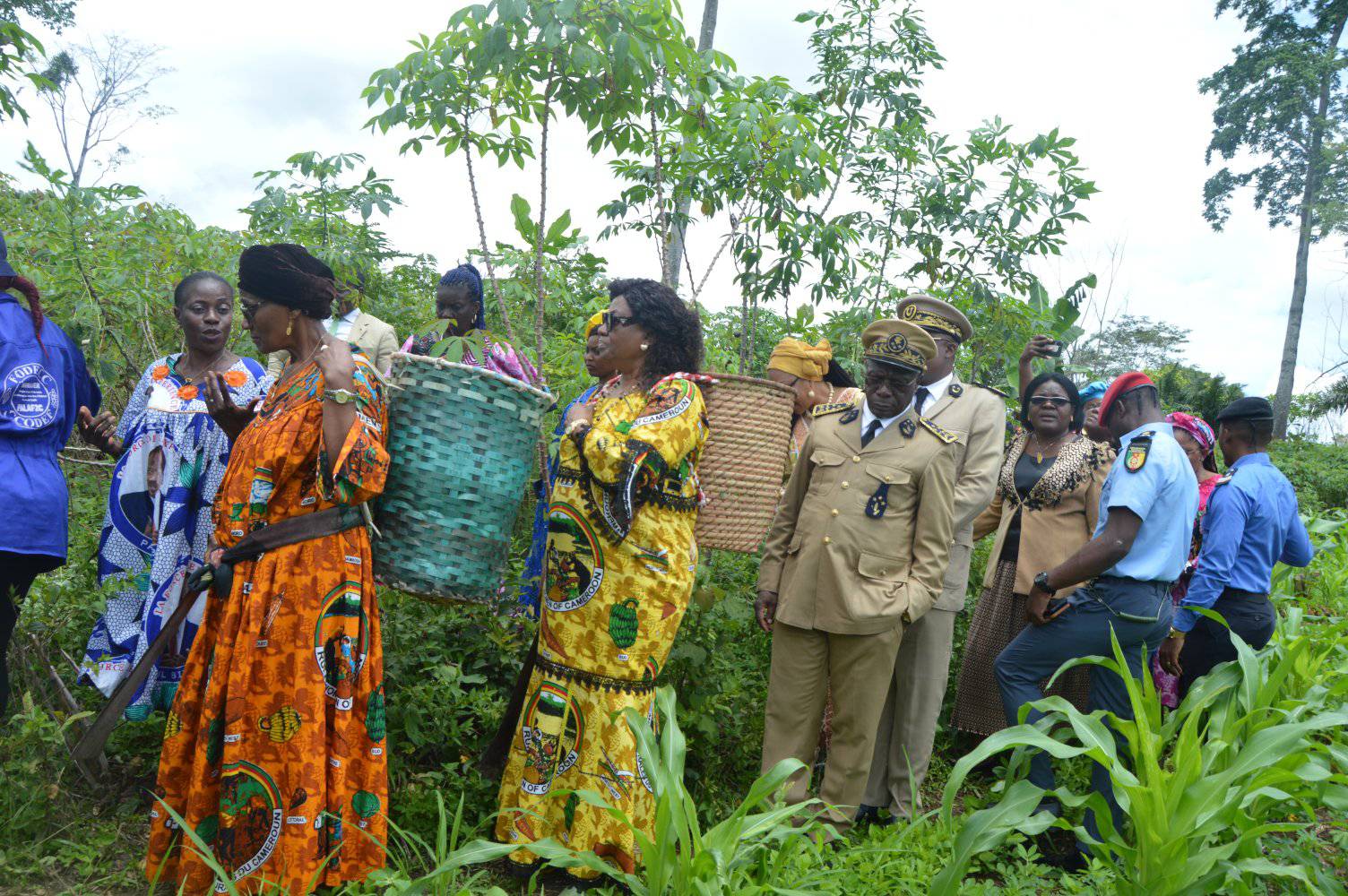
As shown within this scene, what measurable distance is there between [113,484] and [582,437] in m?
1.76

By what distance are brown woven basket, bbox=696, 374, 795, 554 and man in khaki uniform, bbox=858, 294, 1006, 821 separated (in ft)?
3.12

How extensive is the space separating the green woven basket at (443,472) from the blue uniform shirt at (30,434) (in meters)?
1.21

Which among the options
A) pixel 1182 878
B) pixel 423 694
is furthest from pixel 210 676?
→ pixel 1182 878

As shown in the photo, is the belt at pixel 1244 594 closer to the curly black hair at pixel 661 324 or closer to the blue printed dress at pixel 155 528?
the curly black hair at pixel 661 324

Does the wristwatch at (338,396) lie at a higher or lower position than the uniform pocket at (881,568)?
higher

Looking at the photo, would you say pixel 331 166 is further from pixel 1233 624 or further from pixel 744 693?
pixel 1233 624

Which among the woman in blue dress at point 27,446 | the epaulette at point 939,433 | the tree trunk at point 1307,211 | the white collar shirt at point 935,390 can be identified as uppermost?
the tree trunk at point 1307,211

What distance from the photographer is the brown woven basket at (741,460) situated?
3357 millimetres

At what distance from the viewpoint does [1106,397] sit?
154 inches

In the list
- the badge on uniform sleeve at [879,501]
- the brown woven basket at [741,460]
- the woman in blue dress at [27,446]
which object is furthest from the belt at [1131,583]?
the woman in blue dress at [27,446]

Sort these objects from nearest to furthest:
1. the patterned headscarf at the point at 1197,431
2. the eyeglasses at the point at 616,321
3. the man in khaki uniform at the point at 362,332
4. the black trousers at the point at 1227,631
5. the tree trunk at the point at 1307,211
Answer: the eyeglasses at the point at 616,321 → the man in khaki uniform at the point at 362,332 → the black trousers at the point at 1227,631 → the patterned headscarf at the point at 1197,431 → the tree trunk at the point at 1307,211

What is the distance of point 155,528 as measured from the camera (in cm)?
348

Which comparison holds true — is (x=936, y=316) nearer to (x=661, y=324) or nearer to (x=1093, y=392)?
(x=1093, y=392)

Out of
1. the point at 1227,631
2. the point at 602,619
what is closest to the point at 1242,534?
the point at 1227,631
